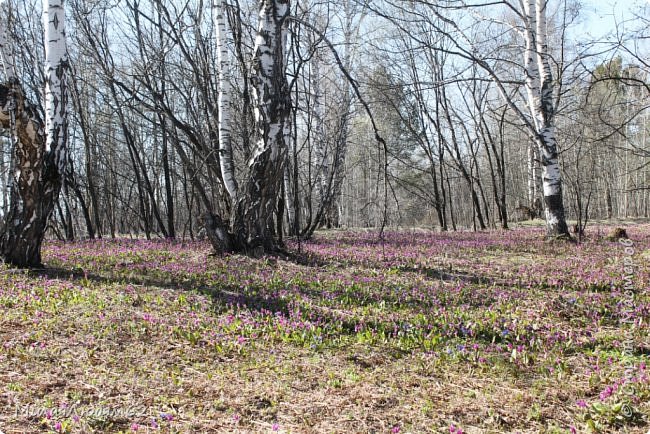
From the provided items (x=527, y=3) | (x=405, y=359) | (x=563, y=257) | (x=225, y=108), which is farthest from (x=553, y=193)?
(x=405, y=359)

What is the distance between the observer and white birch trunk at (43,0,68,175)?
24.6 feet

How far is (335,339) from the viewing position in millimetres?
4500

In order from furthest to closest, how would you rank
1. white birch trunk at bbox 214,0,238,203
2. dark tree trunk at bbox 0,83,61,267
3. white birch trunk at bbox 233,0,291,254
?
white birch trunk at bbox 214,0,238,203
white birch trunk at bbox 233,0,291,254
dark tree trunk at bbox 0,83,61,267

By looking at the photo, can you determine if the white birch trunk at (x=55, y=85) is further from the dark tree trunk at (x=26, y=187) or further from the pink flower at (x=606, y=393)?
the pink flower at (x=606, y=393)

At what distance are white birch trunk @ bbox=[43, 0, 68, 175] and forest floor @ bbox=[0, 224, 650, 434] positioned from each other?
6.89 feet

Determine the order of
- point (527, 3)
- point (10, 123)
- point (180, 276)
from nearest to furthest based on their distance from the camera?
point (180, 276) → point (10, 123) → point (527, 3)

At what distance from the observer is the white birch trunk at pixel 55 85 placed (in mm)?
7484

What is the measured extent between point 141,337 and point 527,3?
1209 centimetres

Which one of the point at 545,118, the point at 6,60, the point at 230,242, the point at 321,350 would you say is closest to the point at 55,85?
the point at 6,60

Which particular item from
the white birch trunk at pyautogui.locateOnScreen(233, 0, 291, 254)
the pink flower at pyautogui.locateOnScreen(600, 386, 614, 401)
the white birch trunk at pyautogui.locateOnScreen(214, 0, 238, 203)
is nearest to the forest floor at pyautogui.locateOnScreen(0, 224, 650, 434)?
the pink flower at pyautogui.locateOnScreen(600, 386, 614, 401)

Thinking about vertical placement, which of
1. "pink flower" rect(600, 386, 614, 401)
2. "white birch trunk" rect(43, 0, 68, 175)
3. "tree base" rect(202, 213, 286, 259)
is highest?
"white birch trunk" rect(43, 0, 68, 175)

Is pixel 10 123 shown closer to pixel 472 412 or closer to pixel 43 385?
pixel 43 385

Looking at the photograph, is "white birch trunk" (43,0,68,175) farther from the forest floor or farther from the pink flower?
the pink flower

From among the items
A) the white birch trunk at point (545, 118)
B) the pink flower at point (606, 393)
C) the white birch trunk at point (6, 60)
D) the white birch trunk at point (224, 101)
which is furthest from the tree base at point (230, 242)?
the white birch trunk at point (545, 118)
